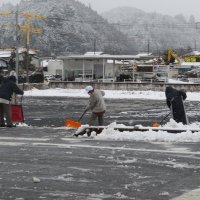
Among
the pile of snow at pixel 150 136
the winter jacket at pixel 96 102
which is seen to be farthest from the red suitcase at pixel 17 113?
the pile of snow at pixel 150 136

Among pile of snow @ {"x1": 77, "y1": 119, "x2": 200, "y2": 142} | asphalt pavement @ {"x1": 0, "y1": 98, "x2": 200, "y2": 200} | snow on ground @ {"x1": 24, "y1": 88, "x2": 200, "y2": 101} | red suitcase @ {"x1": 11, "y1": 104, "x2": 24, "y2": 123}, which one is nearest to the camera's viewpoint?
asphalt pavement @ {"x1": 0, "y1": 98, "x2": 200, "y2": 200}

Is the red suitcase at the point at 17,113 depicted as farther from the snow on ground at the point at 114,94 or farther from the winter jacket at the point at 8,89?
the snow on ground at the point at 114,94

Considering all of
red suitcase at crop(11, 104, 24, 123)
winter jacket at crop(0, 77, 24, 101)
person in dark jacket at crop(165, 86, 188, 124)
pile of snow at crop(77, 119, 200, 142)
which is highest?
winter jacket at crop(0, 77, 24, 101)

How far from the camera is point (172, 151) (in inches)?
432

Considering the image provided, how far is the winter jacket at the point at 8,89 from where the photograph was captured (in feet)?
51.8

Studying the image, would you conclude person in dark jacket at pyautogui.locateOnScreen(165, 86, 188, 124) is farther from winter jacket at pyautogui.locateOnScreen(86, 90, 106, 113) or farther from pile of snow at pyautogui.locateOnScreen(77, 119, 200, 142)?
winter jacket at pyautogui.locateOnScreen(86, 90, 106, 113)

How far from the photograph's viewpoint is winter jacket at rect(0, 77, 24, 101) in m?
15.8

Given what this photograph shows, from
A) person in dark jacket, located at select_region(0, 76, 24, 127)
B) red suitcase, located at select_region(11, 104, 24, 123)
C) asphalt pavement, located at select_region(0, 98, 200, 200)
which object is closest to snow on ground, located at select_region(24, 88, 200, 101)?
red suitcase, located at select_region(11, 104, 24, 123)

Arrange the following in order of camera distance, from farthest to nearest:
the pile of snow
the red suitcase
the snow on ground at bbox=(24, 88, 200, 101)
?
1. the snow on ground at bbox=(24, 88, 200, 101)
2. the red suitcase
3. the pile of snow

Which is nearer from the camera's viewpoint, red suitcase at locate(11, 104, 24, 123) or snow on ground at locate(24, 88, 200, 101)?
red suitcase at locate(11, 104, 24, 123)

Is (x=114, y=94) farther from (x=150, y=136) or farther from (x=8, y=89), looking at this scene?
(x=150, y=136)

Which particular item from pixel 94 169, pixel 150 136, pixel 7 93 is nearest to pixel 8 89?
pixel 7 93

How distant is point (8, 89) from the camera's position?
1586cm

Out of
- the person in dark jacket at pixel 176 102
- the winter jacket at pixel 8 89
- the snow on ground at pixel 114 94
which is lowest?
the snow on ground at pixel 114 94
